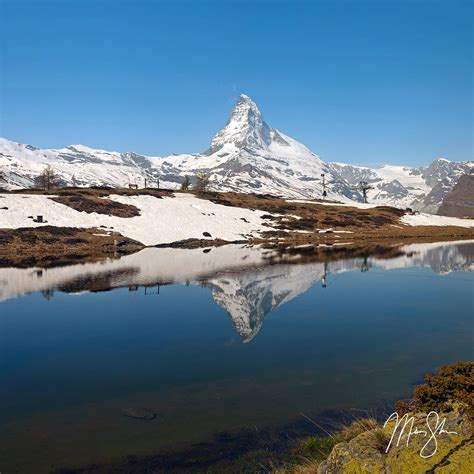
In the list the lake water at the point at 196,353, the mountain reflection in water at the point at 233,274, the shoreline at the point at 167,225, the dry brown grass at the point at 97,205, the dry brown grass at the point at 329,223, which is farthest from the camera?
the dry brown grass at the point at 329,223

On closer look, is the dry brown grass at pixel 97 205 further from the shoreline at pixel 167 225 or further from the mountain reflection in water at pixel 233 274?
the mountain reflection in water at pixel 233 274

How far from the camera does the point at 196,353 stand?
24.2 m

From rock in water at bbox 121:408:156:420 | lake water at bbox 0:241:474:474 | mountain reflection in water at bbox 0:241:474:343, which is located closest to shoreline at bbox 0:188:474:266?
mountain reflection in water at bbox 0:241:474:343

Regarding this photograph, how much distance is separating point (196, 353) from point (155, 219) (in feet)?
284

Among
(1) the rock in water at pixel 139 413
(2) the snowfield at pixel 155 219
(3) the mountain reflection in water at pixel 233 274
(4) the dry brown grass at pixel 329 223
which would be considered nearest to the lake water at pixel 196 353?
(1) the rock in water at pixel 139 413

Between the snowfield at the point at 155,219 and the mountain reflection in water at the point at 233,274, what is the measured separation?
20.9 m

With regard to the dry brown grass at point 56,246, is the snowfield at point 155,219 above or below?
above

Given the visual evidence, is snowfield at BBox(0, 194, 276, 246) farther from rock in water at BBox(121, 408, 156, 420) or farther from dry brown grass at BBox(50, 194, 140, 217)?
rock in water at BBox(121, 408, 156, 420)

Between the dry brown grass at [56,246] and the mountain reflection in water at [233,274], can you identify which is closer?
the mountain reflection in water at [233,274]

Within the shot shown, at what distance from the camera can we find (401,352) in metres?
24.1

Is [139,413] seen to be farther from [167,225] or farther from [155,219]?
[155,219]

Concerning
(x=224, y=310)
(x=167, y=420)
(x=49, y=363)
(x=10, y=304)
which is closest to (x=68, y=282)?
(x=10, y=304)

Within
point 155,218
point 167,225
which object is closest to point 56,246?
point 167,225

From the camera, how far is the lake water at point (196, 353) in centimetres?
1593
